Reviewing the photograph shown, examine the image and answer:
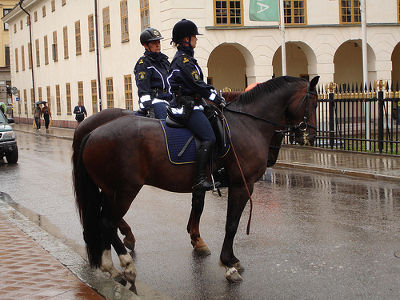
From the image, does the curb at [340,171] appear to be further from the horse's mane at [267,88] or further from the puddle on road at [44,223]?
the puddle on road at [44,223]

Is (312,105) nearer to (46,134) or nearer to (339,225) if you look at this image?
(339,225)

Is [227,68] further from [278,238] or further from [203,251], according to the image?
[203,251]

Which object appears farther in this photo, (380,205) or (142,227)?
(380,205)

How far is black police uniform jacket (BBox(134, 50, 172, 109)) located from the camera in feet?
24.0

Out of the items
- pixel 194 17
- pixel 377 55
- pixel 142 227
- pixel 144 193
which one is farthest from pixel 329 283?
pixel 377 55

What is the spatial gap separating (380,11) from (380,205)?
68.4 feet

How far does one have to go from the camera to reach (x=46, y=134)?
35219mm

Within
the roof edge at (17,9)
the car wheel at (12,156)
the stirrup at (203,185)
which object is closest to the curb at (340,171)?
the stirrup at (203,185)

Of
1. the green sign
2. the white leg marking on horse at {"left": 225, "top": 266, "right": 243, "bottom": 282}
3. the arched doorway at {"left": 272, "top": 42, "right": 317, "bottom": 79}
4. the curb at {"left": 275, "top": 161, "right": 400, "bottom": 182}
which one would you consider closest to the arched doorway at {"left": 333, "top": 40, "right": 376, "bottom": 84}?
the arched doorway at {"left": 272, "top": 42, "right": 317, "bottom": 79}

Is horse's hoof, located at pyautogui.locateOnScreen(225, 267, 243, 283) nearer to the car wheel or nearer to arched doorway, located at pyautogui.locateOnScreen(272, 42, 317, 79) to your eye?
the car wheel

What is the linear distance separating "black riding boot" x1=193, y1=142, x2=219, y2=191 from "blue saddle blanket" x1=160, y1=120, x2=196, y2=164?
0.08 metres

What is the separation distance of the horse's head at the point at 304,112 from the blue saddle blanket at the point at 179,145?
1.29m

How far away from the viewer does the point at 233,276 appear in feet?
19.0

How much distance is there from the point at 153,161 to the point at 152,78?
1.81 metres
